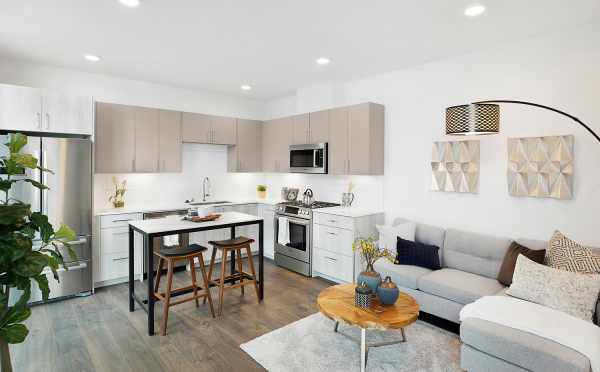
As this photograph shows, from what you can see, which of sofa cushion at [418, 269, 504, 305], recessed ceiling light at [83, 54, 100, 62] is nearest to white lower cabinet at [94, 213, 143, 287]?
recessed ceiling light at [83, 54, 100, 62]

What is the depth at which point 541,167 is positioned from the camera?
326cm

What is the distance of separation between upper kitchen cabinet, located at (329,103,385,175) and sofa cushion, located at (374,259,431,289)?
127 cm

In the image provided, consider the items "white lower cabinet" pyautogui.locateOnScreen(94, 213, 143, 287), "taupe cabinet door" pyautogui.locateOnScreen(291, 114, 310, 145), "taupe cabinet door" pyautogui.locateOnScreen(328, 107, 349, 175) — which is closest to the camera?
"white lower cabinet" pyautogui.locateOnScreen(94, 213, 143, 287)

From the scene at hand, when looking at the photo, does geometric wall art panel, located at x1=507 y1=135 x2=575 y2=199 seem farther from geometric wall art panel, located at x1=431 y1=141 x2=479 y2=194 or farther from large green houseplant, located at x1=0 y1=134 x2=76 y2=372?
large green houseplant, located at x1=0 y1=134 x2=76 y2=372

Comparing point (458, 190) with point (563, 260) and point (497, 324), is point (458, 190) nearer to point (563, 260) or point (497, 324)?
point (563, 260)

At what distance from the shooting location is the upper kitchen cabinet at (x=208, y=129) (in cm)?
528

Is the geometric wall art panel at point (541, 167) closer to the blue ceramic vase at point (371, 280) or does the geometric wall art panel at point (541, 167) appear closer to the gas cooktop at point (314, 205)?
the blue ceramic vase at point (371, 280)

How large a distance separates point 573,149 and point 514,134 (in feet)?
1.69

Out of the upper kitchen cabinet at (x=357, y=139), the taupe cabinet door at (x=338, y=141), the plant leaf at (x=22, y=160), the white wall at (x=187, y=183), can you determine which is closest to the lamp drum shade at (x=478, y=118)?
the upper kitchen cabinet at (x=357, y=139)

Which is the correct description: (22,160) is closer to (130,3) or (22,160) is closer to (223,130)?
(130,3)

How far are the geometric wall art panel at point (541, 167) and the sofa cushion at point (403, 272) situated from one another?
4.10 feet

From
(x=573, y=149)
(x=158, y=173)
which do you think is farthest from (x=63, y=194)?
(x=573, y=149)

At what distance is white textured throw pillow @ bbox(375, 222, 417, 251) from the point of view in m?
3.96

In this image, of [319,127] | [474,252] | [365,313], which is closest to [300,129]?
[319,127]
